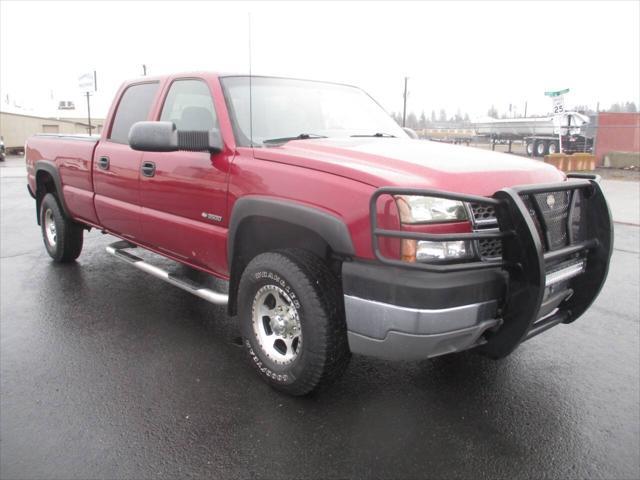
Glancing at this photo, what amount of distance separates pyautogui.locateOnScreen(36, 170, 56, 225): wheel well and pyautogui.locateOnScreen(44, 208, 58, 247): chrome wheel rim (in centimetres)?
26

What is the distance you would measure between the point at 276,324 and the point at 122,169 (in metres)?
2.27

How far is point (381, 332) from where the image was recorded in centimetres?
258

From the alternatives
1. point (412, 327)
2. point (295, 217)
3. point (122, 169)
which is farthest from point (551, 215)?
point (122, 169)

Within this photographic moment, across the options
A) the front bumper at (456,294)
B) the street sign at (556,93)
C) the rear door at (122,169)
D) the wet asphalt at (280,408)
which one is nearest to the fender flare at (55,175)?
the rear door at (122,169)

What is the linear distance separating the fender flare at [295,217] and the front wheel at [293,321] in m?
0.24

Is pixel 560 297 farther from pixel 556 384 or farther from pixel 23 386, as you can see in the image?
pixel 23 386

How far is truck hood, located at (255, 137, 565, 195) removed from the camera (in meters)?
2.65

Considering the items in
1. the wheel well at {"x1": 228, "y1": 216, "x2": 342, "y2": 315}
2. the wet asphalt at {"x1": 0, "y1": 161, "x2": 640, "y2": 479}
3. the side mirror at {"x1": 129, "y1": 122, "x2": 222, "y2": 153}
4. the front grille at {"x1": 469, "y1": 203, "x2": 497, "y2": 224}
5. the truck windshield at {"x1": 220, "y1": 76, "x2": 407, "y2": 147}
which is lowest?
the wet asphalt at {"x1": 0, "y1": 161, "x2": 640, "y2": 479}

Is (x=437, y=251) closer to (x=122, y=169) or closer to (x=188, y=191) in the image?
(x=188, y=191)

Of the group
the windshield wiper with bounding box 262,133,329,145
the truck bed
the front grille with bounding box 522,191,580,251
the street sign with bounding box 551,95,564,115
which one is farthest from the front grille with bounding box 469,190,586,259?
the street sign with bounding box 551,95,564,115

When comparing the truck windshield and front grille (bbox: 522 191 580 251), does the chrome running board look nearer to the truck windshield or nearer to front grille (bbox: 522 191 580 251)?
the truck windshield

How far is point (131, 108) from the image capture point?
4859 millimetres

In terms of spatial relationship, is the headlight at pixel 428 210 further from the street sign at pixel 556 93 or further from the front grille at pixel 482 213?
the street sign at pixel 556 93

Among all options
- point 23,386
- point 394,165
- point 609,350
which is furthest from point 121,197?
point 609,350
